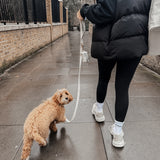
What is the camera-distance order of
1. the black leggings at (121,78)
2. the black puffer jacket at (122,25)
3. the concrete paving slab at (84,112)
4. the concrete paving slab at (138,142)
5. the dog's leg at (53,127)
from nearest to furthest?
the black puffer jacket at (122,25) < the black leggings at (121,78) < the concrete paving slab at (138,142) < the dog's leg at (53,127) < the concrete paving slab at (84,112)

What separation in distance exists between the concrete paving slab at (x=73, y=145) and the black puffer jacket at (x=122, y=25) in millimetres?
1120

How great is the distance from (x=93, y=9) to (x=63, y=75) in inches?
127

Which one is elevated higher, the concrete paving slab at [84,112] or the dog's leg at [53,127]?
the dog's leg at [53,127]

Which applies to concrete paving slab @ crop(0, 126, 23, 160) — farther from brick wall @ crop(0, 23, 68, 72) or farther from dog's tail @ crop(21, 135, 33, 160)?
brick wall @ crop(0, 23, 68, 72)

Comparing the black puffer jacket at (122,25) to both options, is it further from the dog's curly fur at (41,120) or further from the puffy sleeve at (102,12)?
the dog's curly fur at (41,120)

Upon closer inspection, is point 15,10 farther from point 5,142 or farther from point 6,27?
point 5,142

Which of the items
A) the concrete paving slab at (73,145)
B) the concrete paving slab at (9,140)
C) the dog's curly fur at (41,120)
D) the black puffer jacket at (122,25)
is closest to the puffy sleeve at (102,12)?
the black puffer jacket at (122,25)

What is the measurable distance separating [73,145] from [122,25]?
4.96 feet

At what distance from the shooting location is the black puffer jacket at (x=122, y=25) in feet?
4.84

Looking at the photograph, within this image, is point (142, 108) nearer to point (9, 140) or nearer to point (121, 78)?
point (121, 78)

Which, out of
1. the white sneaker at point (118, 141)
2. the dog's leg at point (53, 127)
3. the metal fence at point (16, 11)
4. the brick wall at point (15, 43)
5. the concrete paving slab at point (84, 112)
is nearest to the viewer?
the white sneaker at point (118, 141)

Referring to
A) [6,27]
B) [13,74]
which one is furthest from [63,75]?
[6,27]

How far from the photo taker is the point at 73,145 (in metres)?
2.04

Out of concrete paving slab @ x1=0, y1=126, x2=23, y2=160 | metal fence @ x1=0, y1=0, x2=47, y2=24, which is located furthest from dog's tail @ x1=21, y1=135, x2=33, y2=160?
metal fence @ x1=0, y1=0, x2=47, y2=24
